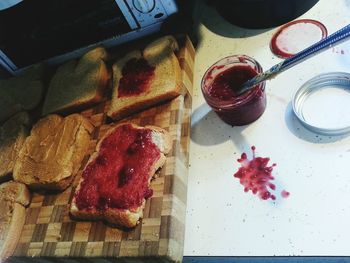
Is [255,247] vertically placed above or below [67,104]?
below

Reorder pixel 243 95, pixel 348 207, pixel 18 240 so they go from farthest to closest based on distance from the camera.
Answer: pixel 18 240 < pixel 243 95 < pixel 348 207

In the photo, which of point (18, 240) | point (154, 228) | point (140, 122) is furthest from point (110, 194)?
point (18, 240)

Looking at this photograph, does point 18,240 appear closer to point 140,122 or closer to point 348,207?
point 140,122

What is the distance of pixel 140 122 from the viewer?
5.03ft

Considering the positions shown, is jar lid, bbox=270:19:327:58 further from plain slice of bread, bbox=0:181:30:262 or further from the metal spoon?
plain slice of bread, bbox=0:181:30:262

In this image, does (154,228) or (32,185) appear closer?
(154,228)

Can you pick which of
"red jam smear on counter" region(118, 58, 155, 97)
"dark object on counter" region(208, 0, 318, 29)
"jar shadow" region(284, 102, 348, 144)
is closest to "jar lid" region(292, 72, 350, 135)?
"jar shadow" region(284, 102, 348, 144)

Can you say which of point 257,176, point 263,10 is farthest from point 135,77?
point 257,176

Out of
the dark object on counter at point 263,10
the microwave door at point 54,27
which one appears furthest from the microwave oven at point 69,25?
the dark object on counter at point 263,10

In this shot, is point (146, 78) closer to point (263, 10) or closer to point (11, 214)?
point (263, 10)

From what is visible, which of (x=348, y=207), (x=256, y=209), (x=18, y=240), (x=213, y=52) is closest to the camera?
(x=348, y=207)

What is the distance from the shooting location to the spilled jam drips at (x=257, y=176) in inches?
47.8

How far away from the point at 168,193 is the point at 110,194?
208mm

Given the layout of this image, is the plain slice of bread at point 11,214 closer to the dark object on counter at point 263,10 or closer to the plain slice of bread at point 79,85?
the plain slice of bread at point 79,85
